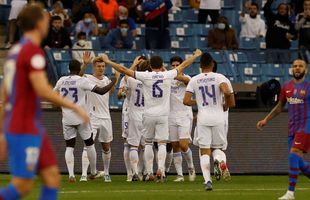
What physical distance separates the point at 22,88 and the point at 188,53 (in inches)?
610

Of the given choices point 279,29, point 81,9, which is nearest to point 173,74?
point 81,9

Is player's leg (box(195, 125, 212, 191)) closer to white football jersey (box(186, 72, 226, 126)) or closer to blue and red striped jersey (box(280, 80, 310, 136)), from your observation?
white football jersey (box(186, 72, 226, 126))

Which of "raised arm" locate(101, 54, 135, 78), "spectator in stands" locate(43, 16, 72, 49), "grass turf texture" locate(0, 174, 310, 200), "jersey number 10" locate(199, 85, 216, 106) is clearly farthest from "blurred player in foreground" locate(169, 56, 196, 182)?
"spectator in stands" locate(43, 16, 72, 49)

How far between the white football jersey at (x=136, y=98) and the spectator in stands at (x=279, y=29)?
7700 mm

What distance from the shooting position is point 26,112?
10578 millimetres

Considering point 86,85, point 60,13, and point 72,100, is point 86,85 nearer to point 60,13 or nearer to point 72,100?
point 72,100

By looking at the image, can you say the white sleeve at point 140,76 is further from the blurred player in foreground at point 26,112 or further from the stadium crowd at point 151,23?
the blurred player in foreground at point 26,112

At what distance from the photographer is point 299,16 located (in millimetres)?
29500

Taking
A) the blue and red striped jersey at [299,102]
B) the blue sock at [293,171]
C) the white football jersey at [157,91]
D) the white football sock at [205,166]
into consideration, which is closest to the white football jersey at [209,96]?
the white football sock at [205,166]

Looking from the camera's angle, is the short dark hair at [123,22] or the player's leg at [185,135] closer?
the player's leg at [185,135]

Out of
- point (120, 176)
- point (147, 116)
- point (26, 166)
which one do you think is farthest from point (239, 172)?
point (26, 166)

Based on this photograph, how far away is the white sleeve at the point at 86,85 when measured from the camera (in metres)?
20.6

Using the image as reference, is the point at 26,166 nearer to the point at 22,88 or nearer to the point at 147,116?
the point at 22,88

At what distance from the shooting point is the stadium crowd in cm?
2727
